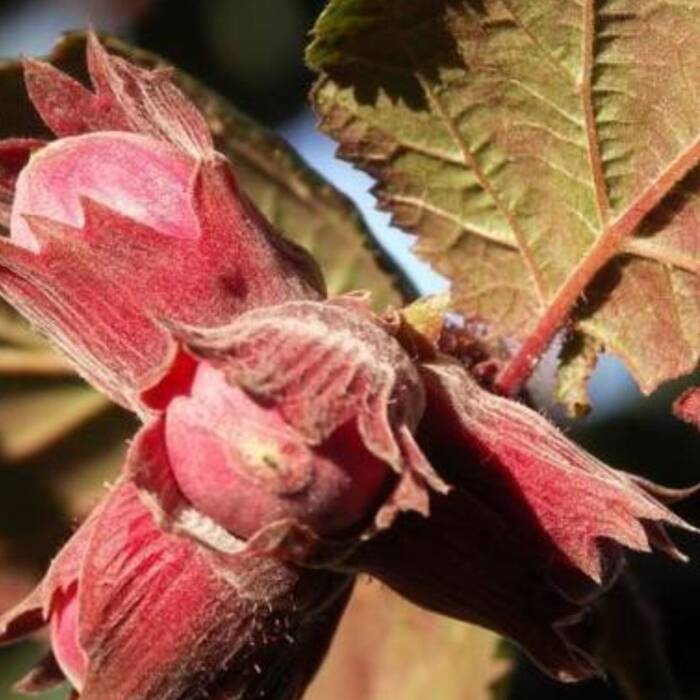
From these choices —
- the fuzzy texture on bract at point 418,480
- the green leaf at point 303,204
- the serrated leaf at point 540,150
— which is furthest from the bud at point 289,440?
the green leaf at point 303,204

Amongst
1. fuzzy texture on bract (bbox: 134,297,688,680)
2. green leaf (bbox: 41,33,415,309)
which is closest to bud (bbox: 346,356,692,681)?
fuzzy texture on bract (bbox: 134,297,688,680)

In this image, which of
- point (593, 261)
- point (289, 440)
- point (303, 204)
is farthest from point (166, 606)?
point (303, 204)

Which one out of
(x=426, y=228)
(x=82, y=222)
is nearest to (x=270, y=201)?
(x=426, y=228)

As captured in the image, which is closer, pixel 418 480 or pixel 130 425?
pixel 418 480

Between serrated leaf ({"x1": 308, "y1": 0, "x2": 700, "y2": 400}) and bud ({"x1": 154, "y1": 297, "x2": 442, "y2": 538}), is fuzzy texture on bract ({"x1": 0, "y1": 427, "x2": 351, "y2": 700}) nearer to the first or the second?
bud ({"x1": 154, "y1": 297, "x2": 442, "y2": 538})

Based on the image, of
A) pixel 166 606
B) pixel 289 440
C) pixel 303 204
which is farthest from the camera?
pixel 303 204

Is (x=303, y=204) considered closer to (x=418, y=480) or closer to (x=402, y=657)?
(x=402, y=657)

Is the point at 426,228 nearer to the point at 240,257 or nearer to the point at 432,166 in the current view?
the point at 432,166
